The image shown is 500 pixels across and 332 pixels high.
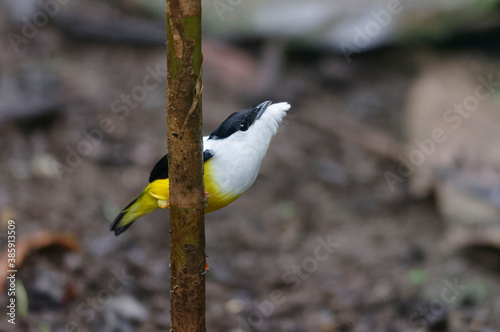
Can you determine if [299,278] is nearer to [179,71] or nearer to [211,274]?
[211,274]

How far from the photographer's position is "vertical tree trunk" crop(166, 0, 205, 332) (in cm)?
174

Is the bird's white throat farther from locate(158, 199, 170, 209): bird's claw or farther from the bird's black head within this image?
locate(158, 199, 170, 209): bird's claw

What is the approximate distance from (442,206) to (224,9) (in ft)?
11.6

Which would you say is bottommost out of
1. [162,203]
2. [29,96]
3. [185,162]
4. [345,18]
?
[345,18]

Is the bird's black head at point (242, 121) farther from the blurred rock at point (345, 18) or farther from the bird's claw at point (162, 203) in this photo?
the blurred rock at point (345, 18)

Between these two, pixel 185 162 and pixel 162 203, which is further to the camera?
pixel 162 203

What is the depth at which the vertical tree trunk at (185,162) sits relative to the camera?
5.69ft

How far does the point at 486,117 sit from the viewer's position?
5941 mm

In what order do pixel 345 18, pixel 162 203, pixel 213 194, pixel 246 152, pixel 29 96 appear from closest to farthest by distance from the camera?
pixel 246 152 < pixel 213 194 < pixel 162 203 < pixel 29 96 < pixel 345 18

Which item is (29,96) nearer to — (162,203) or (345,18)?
(345,18)

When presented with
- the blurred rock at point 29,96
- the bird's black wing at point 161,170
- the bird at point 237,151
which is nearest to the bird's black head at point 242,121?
the bird at point 237,151

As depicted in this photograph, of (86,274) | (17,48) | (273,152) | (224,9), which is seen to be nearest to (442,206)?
(273,152)

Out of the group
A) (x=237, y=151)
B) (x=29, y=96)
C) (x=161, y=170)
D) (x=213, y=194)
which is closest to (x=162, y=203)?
(x=161, y=170)

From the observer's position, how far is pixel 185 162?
1832 mm
